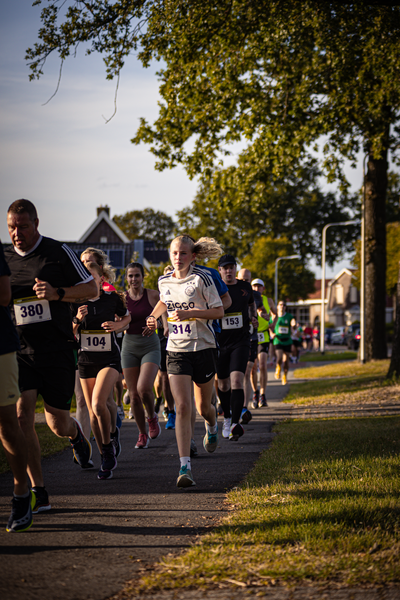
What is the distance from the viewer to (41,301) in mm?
5047

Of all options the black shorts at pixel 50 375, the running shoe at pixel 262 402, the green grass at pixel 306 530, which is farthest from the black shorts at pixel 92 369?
the running shoe at pixel 262 402

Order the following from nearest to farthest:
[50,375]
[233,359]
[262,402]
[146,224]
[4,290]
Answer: [4,290] → [50,375] → [233,359] → [262,402] → [146,224]

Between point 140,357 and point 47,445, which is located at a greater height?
point 140,357

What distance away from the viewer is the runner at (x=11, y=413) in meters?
4.39

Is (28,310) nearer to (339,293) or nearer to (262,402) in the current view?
(262,402)

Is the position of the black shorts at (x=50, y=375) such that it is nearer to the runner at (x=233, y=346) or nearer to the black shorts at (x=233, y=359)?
the runner at (x=233, y=346)

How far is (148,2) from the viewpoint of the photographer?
11.1m

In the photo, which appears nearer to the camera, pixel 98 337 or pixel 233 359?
pixel 98 337

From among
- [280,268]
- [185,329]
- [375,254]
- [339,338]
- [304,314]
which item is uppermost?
[280,268]

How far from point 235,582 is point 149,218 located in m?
65.8

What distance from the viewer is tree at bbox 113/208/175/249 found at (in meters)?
68.1

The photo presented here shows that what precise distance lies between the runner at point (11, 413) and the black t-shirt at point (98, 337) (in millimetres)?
2265

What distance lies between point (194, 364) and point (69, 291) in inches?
61.4

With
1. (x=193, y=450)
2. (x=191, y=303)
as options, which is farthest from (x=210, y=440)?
(x=191, y=303)
